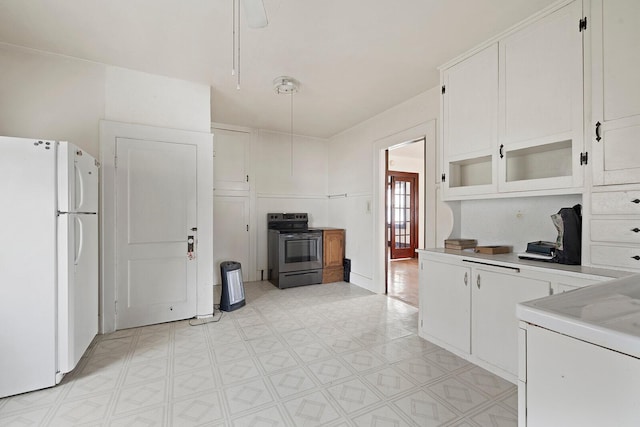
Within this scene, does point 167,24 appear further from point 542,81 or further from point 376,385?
point 376,385

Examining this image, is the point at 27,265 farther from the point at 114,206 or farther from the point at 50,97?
the point at 50,97

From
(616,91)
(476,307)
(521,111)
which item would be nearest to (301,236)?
(476,307)

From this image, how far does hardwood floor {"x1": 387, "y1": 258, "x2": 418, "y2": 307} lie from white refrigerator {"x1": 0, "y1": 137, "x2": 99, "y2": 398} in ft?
11.6

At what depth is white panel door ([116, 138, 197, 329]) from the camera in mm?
2801

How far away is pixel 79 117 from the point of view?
267 cm

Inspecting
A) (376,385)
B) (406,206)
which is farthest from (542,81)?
(406,206)

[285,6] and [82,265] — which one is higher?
[285,6]

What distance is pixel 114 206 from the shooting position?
2.76 metres

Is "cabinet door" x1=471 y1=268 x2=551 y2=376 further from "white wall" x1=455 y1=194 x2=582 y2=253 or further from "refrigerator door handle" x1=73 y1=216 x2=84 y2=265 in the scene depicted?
"refrigerator door handle" x1=73 y1=216 x2=84 y2=265

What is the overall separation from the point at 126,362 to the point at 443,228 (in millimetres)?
3221

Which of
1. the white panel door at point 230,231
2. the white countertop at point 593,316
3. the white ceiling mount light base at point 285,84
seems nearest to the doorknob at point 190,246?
the white panel door at point 230,231

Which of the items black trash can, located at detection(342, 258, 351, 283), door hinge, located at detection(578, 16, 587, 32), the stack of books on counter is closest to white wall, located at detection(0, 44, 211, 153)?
the stack of books on counter

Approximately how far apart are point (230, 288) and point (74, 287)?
159 cm

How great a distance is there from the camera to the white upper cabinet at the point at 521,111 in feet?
6.03
